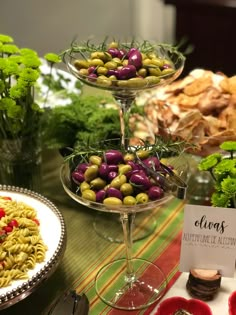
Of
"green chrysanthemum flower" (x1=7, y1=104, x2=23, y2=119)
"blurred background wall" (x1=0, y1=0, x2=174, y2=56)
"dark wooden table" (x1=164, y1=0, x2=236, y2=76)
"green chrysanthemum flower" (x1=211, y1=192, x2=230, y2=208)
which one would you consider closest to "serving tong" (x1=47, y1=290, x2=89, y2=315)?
"green chrysanthemum flower" (x1=211, y1=192, x2=230, y2=208)

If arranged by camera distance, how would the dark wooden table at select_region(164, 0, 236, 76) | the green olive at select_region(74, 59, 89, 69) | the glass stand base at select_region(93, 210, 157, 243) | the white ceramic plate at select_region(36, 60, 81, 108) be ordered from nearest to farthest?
the green olive at select_region(74, 59, 89, 69) < the glass stand base at select_region(93, 210, 157, 243) < the white ceramic plate at select_region(36, 60, 81, 108) < the dark wooden table at select_region(164, 0, 236, 76)

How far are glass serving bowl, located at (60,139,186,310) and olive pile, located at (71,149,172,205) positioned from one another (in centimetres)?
3

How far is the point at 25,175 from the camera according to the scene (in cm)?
107

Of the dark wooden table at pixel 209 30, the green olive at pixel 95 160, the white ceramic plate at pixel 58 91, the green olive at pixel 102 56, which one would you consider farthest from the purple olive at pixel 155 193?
the dark wooden table at pixel 209 30

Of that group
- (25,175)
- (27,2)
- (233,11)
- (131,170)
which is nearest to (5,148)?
(25,175)

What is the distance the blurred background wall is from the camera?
1.95 meters

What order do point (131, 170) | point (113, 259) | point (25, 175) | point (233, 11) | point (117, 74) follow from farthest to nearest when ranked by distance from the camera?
1. point (233, 11)
2. point (25, 175)
3. point (113, 259)
4. point (117, 74)
5. point (131, 170)

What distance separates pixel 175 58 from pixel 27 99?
0.33 metres

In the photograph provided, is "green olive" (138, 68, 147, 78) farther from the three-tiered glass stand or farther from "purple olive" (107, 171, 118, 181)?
"purple olive" (107, 171, 118, 181)

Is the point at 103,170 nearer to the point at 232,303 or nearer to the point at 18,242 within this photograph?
the point at 18,242

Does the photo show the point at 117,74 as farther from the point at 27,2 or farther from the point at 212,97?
the point at 27,2

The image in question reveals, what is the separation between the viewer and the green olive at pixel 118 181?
696mm

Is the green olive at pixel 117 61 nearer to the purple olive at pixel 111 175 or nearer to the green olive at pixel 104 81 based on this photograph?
the green olive at pixel 104 81

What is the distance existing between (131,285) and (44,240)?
19cm
